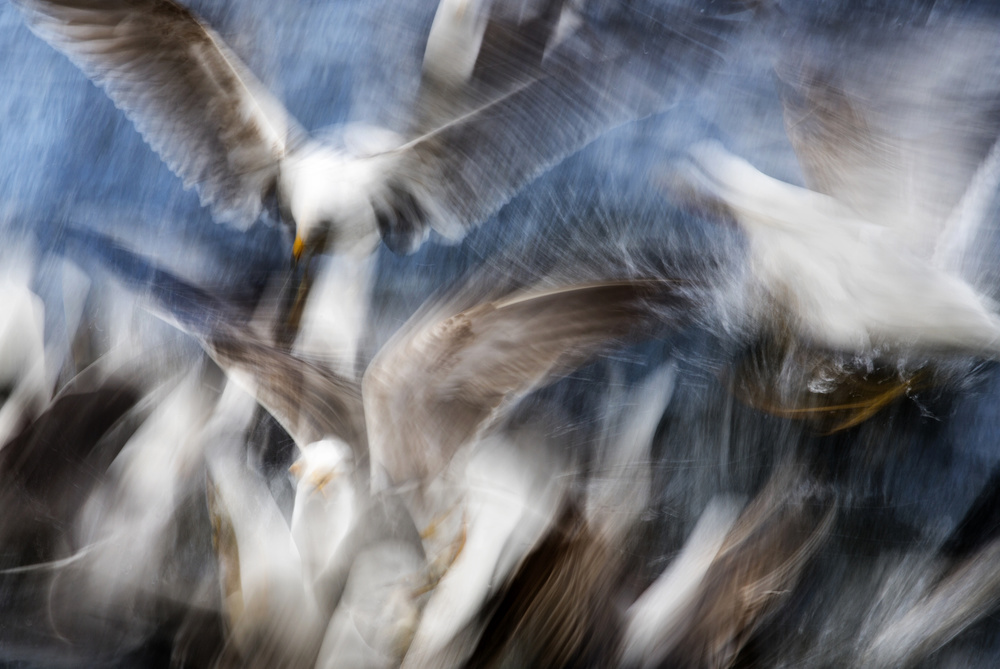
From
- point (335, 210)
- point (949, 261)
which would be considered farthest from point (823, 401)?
point (335, 210)

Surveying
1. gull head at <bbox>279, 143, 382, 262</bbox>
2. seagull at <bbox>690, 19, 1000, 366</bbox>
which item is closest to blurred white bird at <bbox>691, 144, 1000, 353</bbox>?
seagull at <bbox>690, 19, 1000, 366</bbox>

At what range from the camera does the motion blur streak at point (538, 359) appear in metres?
0.49

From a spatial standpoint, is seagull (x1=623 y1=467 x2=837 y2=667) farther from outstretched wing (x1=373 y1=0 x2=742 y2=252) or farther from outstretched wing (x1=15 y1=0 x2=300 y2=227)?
outstretched wing (x1=15 y1=0 x2=300 y2=227)

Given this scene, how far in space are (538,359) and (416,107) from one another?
189mm

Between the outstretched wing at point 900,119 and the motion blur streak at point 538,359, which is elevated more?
the outstretched wing at point 900,119

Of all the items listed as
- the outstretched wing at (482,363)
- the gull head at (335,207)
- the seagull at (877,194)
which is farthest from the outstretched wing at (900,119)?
the gull head at (335,207)

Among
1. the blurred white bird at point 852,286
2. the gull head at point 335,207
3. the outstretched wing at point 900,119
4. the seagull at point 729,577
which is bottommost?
the seagull at point 729,577

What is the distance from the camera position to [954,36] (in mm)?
515

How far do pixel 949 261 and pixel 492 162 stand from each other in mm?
291

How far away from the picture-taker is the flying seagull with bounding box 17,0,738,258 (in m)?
0.52

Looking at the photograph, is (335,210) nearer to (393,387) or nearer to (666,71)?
(393,387)

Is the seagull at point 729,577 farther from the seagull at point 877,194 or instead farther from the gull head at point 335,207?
the gull head at point 335,207

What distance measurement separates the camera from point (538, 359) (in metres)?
0.50

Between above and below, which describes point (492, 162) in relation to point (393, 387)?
above
